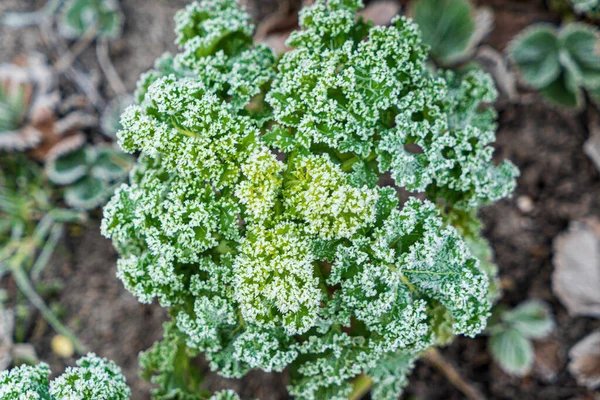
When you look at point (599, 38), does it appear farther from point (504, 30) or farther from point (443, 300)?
point (443, 300)

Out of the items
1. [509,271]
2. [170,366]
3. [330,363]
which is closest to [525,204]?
[509,271]

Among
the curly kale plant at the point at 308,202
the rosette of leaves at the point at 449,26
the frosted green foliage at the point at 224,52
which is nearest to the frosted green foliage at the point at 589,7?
the rosette of leaves at the point at 449,26

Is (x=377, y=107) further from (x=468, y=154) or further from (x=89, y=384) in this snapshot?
(x=89, y=384)

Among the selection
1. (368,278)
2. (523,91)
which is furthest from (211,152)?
(523,91)

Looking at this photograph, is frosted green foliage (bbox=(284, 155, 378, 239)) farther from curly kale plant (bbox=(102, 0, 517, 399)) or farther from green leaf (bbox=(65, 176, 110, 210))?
green leaf (bbox=(65, 176, 110, 210))

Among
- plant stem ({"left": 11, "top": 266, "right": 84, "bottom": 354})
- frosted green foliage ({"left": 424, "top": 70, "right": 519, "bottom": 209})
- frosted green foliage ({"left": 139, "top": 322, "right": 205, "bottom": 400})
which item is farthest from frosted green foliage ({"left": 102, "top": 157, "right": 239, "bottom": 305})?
plant stem ({"left": 11, "top": 266, "right": 84, "bottom": 354})

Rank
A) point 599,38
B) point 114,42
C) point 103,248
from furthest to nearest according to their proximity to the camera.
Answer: point 114,42, point 103,248, point 599,38
